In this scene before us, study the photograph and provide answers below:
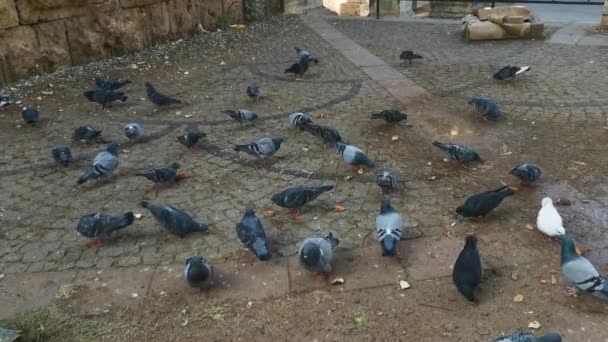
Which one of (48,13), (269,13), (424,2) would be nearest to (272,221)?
(48,13)

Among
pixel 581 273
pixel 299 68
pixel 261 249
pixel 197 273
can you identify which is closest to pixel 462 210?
pixel 581 273

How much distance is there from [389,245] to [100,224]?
238 cm

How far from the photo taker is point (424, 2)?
26.3m

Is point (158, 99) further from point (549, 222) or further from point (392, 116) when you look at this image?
point (549, 222)

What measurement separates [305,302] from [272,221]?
119 centimetres

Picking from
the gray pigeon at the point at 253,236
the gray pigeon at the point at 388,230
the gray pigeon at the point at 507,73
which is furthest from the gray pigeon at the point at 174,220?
the gray pigeon at the point at 507,73

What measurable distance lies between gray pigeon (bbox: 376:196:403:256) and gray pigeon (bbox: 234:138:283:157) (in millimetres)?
1829

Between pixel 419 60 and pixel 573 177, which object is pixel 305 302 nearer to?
pixel 573 177

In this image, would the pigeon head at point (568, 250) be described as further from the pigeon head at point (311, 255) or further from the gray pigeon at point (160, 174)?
the gray pigeon at point (160, 174)

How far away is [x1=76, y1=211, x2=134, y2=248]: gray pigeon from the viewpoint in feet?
14.3

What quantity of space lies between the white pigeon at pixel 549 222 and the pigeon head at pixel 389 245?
1298 millimetres

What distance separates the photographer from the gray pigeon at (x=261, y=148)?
5.68 meters

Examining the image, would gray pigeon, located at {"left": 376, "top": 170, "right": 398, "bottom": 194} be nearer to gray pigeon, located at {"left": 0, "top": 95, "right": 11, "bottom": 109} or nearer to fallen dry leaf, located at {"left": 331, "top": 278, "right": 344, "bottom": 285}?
fallen dry leaf, located at {"left": 331, "top": 278, "right": 344, "bottom": 285}

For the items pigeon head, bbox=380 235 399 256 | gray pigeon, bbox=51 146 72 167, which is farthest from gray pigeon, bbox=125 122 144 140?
pigeon head, bbox=380 235 399 256
